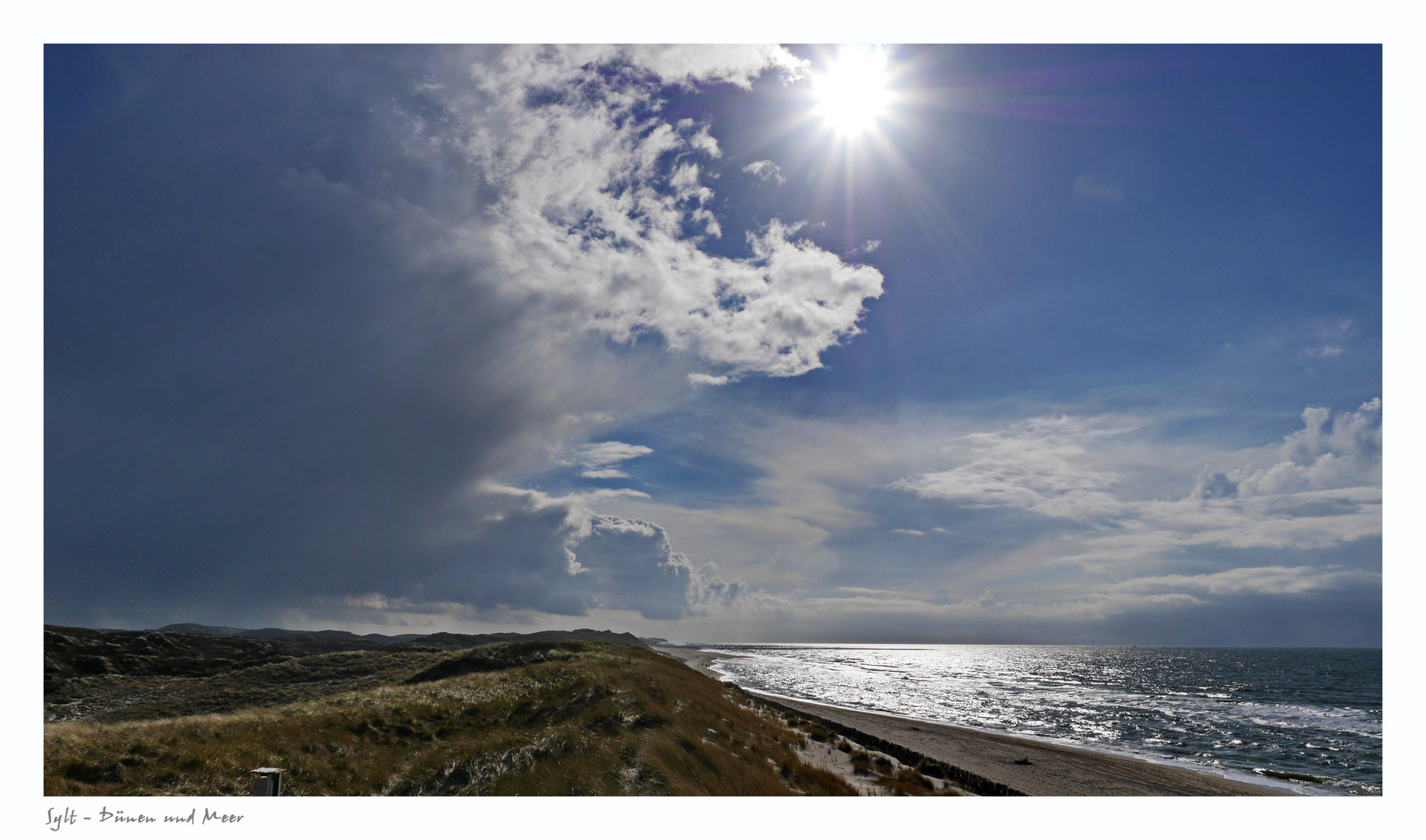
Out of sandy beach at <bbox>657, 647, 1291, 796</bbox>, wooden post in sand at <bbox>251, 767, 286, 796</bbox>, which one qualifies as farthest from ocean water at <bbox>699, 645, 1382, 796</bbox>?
wooden post in sand at <bbox>251, 767, 286, 796</bbox>

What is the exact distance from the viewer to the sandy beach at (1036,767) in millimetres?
29031

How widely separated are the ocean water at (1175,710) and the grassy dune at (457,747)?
29982mm

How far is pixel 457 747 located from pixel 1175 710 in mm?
78147

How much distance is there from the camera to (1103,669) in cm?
14538

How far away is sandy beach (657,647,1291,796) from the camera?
29031 mm

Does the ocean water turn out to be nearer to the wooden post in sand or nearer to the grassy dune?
the grassy dune

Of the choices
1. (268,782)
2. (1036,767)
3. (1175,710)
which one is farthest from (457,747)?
(1175,710)

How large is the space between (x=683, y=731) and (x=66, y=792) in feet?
59.2

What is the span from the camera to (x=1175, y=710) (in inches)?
2549

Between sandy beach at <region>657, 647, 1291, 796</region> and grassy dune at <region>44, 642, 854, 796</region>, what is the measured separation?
9.34 m

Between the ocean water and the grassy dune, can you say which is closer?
the grassy dune

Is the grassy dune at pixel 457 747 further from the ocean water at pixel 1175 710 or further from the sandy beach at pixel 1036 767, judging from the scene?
the ocean water at pixel 1175 710
